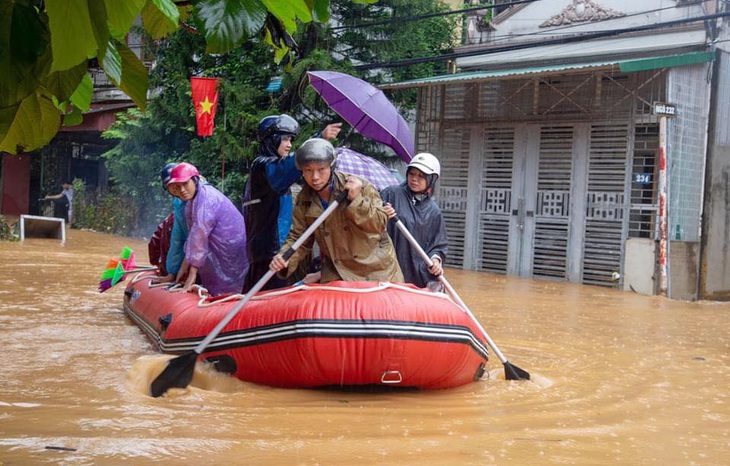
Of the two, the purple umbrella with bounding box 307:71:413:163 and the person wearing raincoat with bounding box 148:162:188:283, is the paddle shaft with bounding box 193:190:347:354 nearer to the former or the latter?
the purple umbrella with bounding box 307:71:413:163

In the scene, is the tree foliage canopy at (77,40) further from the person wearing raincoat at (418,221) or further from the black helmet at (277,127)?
the person wearing raincoat at (418,221)

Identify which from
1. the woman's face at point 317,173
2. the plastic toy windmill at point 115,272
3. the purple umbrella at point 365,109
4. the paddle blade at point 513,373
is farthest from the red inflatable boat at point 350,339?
the plastic toy windmill at point 115,272

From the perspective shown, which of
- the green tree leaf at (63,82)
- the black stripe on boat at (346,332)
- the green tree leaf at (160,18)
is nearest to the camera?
the green tree leaf at (160,18)

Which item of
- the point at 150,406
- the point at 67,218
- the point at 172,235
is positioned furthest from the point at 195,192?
the point at 67,218

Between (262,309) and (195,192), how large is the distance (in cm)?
209

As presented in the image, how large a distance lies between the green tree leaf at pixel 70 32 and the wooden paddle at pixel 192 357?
3809 millimetres

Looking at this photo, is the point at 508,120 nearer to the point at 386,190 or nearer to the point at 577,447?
the point at 386,190

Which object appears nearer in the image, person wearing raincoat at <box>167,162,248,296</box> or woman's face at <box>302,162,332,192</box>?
woman's face at <box>302,162,332,192</box>

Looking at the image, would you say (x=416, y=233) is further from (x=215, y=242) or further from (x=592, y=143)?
(x=592, y=143)

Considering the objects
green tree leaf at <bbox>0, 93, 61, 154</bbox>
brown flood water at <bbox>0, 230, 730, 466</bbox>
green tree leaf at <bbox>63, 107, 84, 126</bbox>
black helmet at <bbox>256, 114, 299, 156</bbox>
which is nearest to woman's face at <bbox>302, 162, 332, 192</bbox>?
black helmet at <bbox>256, 114, 299, 156</bbox>

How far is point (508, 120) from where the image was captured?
15.6 meters

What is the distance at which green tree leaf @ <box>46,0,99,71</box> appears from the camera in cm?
154

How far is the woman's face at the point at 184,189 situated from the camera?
709cm

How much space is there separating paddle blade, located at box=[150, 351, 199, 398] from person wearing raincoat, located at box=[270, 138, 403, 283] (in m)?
0.80
